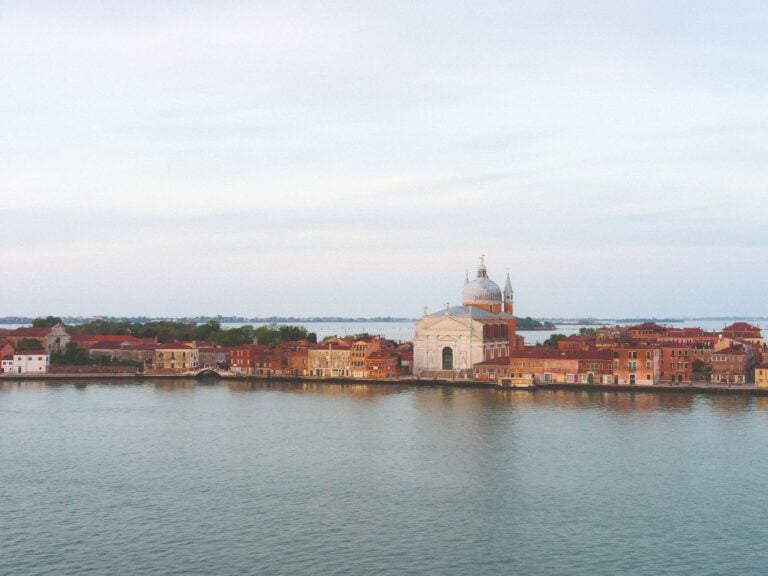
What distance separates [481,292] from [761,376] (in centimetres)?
1830

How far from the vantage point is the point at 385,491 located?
63.6 feet

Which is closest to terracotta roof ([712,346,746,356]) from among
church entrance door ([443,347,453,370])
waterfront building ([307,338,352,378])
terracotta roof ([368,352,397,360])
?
church entrance door ([443,347,453,370])

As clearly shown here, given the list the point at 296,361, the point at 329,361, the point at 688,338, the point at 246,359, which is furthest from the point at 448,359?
the point at 688,338

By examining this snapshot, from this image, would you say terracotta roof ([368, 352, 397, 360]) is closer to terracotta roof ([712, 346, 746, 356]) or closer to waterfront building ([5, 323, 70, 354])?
terracotta roof ([712, 346, 746, 356])

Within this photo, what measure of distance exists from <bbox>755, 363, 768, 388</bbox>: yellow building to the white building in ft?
121

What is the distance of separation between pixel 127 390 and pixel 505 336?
22.1 m

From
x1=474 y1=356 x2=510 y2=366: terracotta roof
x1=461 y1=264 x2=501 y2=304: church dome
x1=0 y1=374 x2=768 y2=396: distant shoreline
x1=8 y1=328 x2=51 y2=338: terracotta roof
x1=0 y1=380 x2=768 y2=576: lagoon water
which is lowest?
x1=0 y1=380 x2=768 y2=576: lagoon water

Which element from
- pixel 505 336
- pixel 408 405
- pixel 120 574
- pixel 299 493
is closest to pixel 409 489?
pixel 299 493

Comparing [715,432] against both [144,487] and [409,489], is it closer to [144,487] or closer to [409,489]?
[409,489]

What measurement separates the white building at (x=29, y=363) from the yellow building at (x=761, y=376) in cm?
3681

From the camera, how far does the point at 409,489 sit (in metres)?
19.6

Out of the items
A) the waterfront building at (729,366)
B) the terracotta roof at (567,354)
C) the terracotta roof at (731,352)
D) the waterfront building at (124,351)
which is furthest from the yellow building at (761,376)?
the waterfront building at (124,351)

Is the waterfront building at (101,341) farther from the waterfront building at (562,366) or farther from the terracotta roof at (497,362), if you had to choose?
the waterfront building at (562,366)

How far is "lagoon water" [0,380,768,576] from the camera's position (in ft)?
49.2
